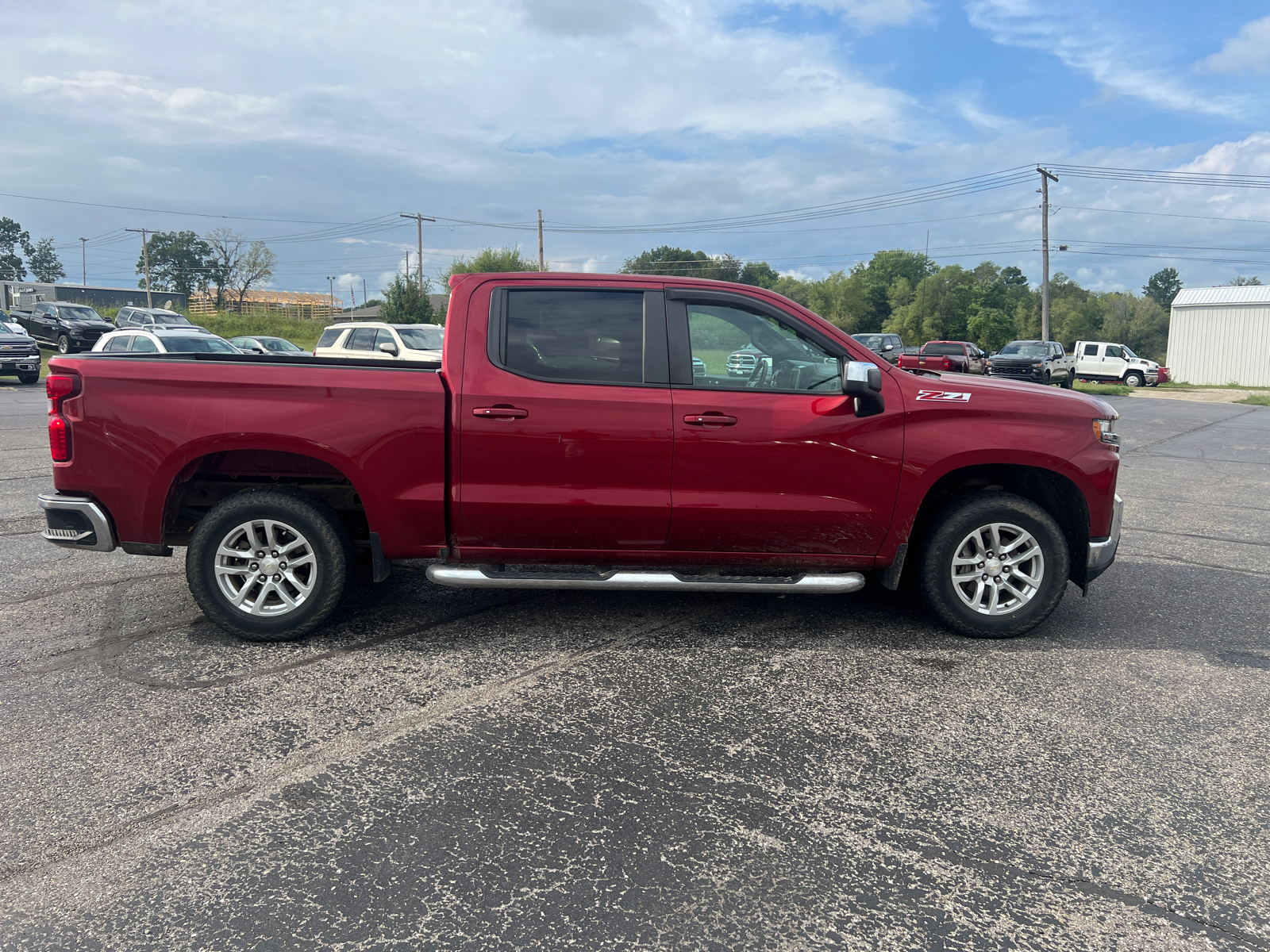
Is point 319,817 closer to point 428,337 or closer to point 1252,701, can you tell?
point 1252,701

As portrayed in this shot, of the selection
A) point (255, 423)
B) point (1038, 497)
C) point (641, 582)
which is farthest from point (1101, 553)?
point (255, 423)

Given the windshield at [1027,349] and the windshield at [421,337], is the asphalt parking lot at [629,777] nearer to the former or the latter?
the windshield at [421,337]

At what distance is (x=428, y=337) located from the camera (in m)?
18.0

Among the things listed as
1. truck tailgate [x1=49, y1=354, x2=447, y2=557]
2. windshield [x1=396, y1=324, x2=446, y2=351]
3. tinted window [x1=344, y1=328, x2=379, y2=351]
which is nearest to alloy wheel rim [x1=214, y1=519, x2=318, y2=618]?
truck tailgate [x1=49, y1=354, x2=447, y2=557]

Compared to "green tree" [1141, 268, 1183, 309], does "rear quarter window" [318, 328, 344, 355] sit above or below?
below

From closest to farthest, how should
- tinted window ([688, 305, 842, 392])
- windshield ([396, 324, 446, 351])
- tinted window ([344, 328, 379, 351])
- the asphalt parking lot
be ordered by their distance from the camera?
the asphalt parking lot → tinted window ([688, 305, 842, 392]) → windshield ([396, 324, 446, 351]) → tinted window ([344, 328, 379, 351])

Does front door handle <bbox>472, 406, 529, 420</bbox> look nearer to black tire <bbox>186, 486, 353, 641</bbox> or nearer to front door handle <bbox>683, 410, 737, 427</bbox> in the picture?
front door handle <bbox>683, 410, 737, 427</bbox>

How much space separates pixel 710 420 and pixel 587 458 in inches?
26.2

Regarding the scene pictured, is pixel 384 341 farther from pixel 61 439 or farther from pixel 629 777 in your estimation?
pixel 629 777

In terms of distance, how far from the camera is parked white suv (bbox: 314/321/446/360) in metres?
17.3

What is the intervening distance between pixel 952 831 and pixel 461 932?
5.40 feet

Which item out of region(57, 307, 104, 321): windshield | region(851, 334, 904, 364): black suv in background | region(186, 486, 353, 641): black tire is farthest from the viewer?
region(57, 307, 104, 321): windshield

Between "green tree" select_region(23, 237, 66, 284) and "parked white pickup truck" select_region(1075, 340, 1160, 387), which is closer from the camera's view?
"parked white pickup truck" select_region(1075, 340, 1160, 387)

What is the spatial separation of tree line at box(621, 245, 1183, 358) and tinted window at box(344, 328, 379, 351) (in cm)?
7304
